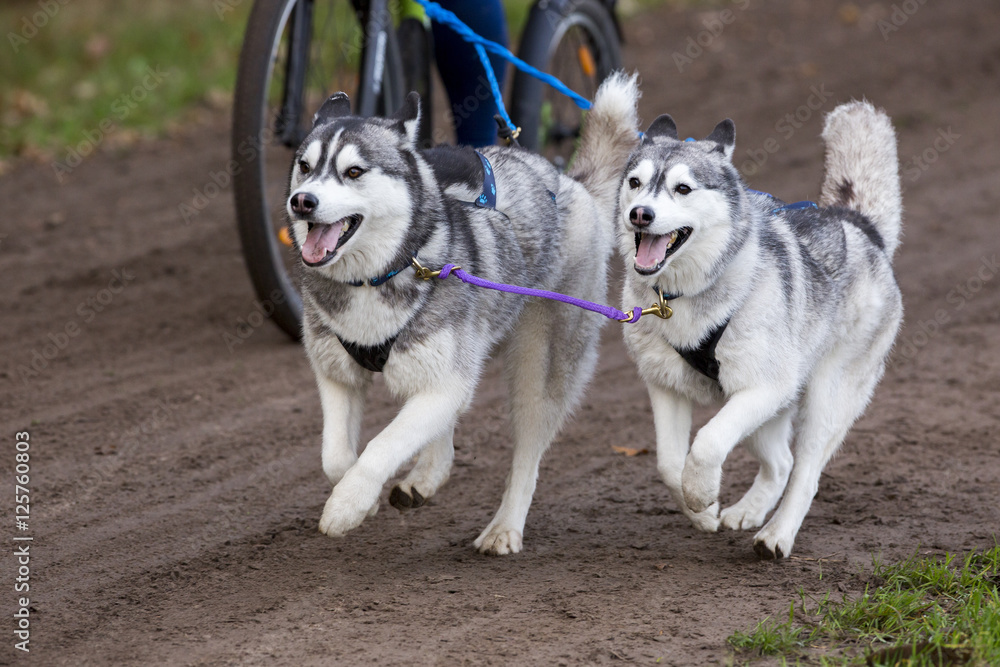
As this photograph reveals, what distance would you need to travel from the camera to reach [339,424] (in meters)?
3.46

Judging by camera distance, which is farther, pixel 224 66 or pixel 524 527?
pixel 224 66

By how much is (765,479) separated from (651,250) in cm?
123

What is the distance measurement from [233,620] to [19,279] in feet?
12.5

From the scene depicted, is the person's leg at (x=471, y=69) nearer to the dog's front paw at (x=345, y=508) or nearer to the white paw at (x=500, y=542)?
the white paw at (x=500, y=542)

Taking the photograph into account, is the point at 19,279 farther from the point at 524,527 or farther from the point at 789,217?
the point at 789,217

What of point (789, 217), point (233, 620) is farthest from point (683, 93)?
point (233, 620)

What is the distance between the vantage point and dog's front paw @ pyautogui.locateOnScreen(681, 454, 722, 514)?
3330mm

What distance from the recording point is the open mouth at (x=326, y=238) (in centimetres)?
315

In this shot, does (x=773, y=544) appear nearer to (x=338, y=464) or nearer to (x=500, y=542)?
(x=500, y=542)

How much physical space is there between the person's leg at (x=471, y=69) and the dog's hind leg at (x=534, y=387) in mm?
1469

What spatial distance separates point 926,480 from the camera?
14.4ft

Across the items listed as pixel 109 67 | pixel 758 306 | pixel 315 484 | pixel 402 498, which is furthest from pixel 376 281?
pixel 109 67

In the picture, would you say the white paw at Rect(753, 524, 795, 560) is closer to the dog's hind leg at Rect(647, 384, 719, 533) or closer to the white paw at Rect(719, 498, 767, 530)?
the dog's hind leg at Rect(647, 384, 719, 533)

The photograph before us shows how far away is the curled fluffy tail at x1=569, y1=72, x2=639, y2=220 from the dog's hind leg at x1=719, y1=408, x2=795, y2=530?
3.28 feet
